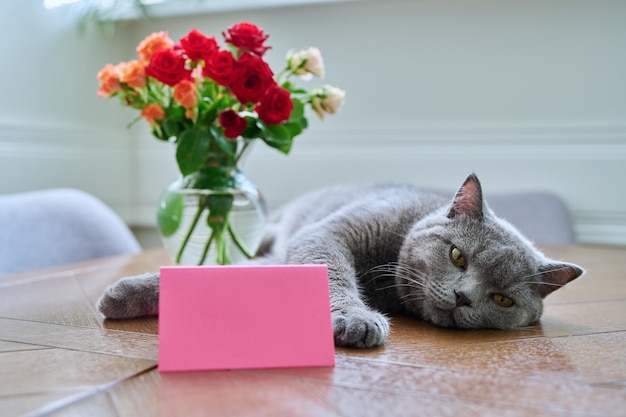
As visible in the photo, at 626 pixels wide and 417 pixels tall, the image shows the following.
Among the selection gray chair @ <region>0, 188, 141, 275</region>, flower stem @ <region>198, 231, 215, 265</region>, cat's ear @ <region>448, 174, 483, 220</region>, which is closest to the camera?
cat's ear @ <region>448, 174, 483, 220</region>

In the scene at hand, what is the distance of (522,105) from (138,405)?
1826 mm

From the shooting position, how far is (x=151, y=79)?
1.27 meters

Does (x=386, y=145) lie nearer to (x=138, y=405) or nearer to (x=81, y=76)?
(x=81, y=76)

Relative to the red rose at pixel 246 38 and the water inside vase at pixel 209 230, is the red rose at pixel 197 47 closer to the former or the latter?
the red rose at pixel 246 38

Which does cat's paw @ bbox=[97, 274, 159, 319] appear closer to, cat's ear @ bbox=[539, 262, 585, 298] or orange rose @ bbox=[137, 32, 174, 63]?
orange rose @ bbox=[137, 32, 174, 63]

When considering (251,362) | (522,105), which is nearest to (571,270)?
(251,362)

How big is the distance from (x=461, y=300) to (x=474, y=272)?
0.06 meters

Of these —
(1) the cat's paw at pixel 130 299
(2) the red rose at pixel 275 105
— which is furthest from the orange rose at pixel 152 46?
(1) the cat's paw at pixel 130 299

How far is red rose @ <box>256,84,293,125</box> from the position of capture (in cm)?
119

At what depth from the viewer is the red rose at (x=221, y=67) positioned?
1154 millimetres

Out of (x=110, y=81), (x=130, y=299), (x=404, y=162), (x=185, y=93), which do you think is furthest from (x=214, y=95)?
(x=404, y=162)

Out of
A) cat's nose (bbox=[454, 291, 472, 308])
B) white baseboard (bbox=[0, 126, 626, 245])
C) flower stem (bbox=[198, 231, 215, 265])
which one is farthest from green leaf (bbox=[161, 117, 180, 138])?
white baseboard (bbox=[0, 126, 626, 245])

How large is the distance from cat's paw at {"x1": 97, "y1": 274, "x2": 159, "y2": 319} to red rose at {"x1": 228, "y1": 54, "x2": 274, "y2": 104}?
1.26 ft

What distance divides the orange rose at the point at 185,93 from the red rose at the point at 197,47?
0.17 ft
